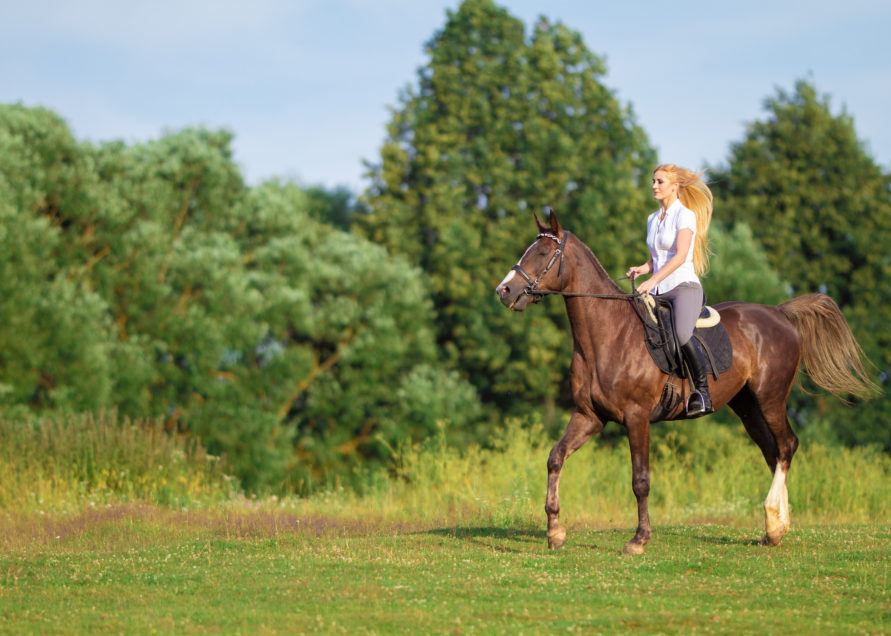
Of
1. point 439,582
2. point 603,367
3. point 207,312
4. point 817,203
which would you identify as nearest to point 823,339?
point 603,367

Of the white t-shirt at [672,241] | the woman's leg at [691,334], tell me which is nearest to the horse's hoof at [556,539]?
the woman's leg at [691,334]

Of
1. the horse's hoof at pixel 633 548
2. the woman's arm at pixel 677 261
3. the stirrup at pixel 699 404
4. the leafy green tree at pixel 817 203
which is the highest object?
the leafy green tree at pixel 817 203

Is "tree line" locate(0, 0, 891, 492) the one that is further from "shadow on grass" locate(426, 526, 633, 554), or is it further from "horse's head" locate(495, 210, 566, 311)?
"horse's head" locate(495, 210, 566, 311)

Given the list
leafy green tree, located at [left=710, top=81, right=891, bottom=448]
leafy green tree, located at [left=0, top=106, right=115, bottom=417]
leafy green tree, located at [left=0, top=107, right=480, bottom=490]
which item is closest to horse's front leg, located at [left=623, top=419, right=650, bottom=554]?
leafy green tree, located at [left=0, top=107, right=480, bottom=490]

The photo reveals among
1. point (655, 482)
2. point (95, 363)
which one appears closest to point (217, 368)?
point (95, 363)

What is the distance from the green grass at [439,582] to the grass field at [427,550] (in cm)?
3

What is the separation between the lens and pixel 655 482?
17953mm

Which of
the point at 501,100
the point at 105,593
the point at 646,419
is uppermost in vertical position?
the point at 501,100

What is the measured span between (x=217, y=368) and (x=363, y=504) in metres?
14.5

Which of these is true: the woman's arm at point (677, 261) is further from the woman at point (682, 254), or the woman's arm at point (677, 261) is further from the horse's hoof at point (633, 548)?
the horse's hoof at point (633, 548)

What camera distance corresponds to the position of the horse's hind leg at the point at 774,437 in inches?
416

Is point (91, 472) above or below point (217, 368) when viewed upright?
below

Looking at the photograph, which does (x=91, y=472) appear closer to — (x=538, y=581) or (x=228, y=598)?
(x=228, y=598)

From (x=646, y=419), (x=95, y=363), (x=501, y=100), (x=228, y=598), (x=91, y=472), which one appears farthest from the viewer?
(x=501, y=100)
